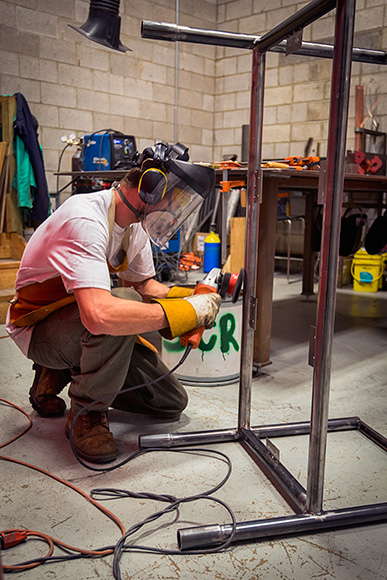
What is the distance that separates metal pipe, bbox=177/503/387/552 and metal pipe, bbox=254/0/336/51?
1.20m

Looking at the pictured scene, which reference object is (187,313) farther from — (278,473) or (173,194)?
(278,473)

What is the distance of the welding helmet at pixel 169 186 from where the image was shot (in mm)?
1442

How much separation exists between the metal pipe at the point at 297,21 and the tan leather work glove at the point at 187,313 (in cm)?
76

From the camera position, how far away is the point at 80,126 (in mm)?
5418

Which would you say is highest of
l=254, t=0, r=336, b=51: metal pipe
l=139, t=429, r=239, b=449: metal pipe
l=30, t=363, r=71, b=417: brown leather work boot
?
l=254, t=0, r=336, b=51: metal pipe

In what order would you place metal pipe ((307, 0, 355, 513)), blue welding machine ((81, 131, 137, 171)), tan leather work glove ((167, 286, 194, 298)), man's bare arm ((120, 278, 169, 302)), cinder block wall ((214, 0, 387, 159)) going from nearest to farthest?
metal pipe ((307, 0, 355, 513)), tan leather work glove ((167, 286, 194, 298)), man's bare arm ((120, 278, 169, 302)), blue welding machine ((81, 131, 137, 171)), cinder block wall ((214, 0, 387, 159))

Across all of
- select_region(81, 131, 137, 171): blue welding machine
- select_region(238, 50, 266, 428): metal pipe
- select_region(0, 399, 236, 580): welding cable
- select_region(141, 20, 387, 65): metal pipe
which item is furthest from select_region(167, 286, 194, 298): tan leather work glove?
select_region(81, 131, 137, 171): blue welding machine

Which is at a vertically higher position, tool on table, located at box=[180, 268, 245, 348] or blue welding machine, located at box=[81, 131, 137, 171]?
blue welding machine, located at box=[81, 131, 137, 171]

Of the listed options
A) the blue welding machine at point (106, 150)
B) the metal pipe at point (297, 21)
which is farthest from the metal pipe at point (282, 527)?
the blue welding machine at point (106, 150)

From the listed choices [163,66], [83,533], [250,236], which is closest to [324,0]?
[250,236]

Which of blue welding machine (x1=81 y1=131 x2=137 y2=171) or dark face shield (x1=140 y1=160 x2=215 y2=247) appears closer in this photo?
dark face shield (x1=140 y1=160 x2=215 y2=247)

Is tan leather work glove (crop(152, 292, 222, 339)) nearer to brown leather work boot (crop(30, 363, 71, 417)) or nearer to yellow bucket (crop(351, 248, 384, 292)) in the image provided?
brown leather work boot (crop(30, 363, 71, 417))

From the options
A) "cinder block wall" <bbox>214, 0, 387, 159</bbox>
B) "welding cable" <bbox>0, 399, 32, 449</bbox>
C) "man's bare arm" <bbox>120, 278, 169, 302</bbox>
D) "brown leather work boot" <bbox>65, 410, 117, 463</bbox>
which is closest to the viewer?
"brown leather work boot" <bbox>65, 410, 117, 463</bbox>

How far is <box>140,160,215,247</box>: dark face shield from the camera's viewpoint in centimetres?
146
